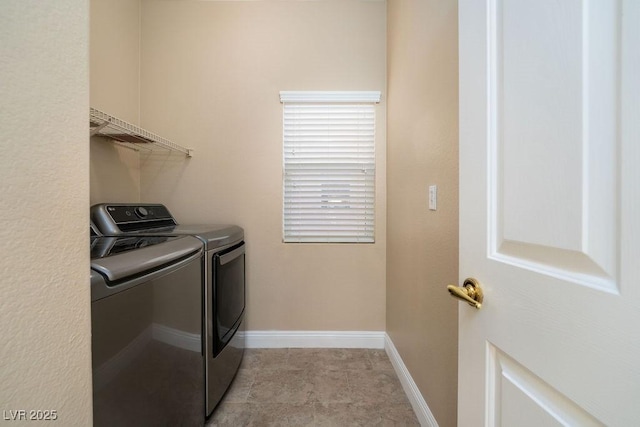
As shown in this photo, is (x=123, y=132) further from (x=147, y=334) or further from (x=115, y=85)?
(x=147, y=334)

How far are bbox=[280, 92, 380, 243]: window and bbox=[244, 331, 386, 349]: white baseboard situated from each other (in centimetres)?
77

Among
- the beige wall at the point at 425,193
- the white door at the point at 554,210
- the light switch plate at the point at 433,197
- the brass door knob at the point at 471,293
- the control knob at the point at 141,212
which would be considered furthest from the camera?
the control knob at the point at 141,212

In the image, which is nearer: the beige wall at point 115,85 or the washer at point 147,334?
the washer at point 147,334

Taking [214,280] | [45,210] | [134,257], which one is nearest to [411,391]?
[214,280]

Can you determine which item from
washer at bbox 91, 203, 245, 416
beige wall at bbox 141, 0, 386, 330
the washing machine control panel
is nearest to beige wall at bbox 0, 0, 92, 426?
washer at bbox 91, 203, 245, 416

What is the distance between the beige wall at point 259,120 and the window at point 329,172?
8cm

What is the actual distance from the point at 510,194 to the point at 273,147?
1.74 metres

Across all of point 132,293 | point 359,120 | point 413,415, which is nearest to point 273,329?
point 413,415

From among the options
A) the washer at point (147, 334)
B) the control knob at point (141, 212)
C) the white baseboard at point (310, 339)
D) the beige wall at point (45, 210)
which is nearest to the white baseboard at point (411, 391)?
the white baseboard at point (310, 339)

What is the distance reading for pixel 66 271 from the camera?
456 mm

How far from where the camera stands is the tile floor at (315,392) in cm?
131

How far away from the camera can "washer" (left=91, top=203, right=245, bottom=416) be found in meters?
1.26

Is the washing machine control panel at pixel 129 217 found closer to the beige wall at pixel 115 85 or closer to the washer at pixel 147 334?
the beige wall at pixel 115 85

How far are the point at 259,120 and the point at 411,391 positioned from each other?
2.17 metres
